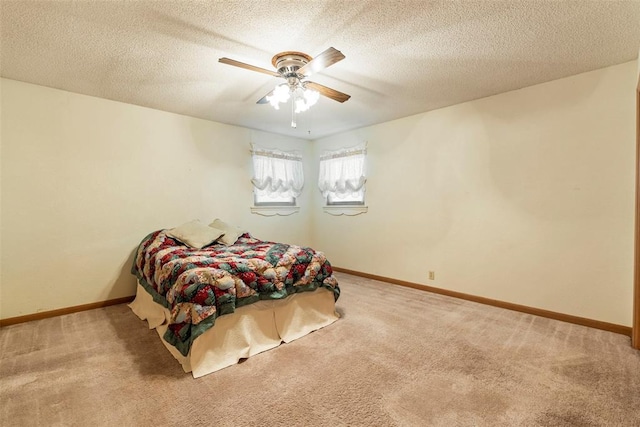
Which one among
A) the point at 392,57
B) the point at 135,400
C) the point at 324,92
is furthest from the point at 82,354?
the point at 392,57

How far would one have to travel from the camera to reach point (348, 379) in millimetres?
1850

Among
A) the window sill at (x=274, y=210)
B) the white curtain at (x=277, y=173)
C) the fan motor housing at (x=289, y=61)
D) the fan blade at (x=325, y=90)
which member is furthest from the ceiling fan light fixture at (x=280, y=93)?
the window sill at (x=274, y=210)

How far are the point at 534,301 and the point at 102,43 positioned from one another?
446cm

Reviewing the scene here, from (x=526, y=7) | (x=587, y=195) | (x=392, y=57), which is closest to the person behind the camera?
(x=526, y=7)

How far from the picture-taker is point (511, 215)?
10.1 feet

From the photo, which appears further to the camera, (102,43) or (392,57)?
(392,57)

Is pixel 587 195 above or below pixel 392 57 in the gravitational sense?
below

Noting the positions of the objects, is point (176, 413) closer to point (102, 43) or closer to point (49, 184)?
point (102, 43)

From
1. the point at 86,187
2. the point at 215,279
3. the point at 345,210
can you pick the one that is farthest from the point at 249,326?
the point at 345,210

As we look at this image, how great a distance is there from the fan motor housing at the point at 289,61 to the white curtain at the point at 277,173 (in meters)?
2.33

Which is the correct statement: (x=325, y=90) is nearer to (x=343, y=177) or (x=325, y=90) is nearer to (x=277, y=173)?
(x=343, y=177)

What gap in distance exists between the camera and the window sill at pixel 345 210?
4.52 m

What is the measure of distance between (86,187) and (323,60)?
2961 mm

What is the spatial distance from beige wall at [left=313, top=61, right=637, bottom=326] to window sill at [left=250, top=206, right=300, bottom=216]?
152cm
